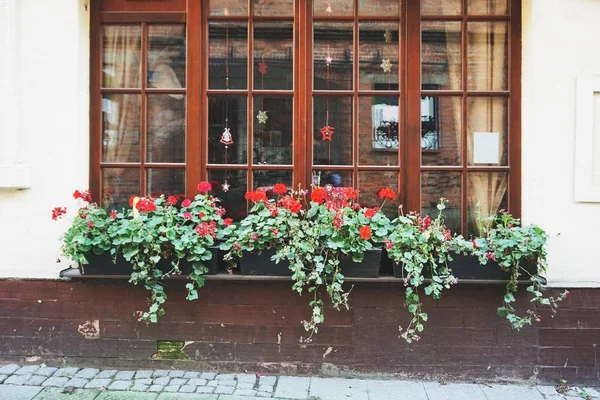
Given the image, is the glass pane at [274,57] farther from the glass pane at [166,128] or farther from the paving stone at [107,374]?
the paving stone at [107,374]

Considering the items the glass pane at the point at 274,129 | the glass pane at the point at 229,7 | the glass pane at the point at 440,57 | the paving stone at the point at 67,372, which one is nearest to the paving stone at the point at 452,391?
the glass pane at the point at 274,129

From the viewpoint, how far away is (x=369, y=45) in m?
4.29

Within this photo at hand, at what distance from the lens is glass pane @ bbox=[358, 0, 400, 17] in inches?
168

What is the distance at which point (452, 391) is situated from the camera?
3826 mm

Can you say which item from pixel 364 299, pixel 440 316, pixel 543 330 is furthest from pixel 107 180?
pixel 543 330

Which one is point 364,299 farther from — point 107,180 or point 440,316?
point 107,180

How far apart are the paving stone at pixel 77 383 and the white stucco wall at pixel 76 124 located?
2.84 ft

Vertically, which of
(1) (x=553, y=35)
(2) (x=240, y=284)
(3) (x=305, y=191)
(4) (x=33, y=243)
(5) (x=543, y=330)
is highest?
(1) (x=553, y=35)

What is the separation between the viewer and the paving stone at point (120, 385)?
12.6 feet

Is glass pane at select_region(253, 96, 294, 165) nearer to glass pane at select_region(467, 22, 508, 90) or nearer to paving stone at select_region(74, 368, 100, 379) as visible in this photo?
glass pane at select_region(467, 22, 508, 90)

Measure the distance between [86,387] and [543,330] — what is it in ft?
11.8

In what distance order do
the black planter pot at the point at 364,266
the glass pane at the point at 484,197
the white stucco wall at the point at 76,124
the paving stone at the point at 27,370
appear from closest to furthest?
the black planter pot at the point at 364,266 < the white stucco wall at the point at 76,124 < the paving stone at the point at 27,370 < the glass pane at the point at 484,197

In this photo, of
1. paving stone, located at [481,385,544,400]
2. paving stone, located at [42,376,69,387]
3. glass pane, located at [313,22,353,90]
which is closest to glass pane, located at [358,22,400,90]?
glass pane, located at [313,22,353,90]

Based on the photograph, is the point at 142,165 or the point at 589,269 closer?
the point at 589,269
